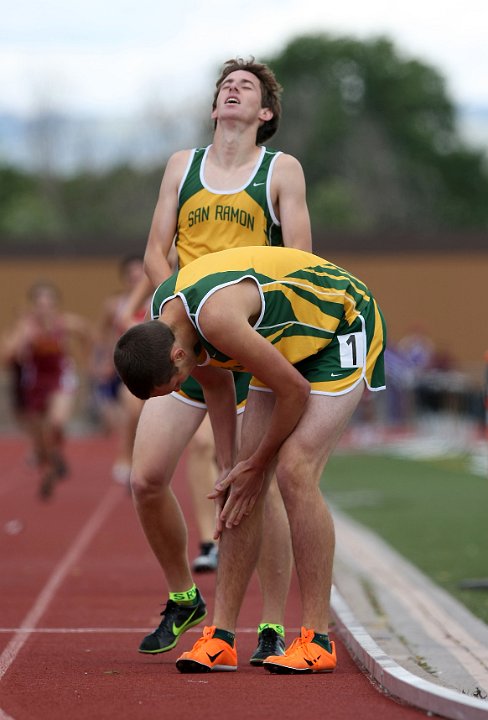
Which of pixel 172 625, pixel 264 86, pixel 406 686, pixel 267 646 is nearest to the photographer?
pixel 406 686

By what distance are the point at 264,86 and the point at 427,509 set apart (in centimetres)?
767

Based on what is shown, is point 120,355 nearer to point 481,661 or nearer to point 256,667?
point 256,667

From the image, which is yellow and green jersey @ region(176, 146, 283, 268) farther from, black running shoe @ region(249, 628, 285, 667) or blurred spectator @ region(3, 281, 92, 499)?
blurred spectator @ region(3, 281, 92, 499)

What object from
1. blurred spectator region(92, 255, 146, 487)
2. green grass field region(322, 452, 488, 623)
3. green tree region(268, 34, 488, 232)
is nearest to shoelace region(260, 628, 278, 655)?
green grass field region(322, 452, 488, 623)

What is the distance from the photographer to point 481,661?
19.8 ft

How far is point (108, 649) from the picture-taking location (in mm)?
6277

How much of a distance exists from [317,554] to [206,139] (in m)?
64.2

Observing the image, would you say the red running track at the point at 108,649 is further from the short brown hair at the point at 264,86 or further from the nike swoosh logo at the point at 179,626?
the short brown hair at the point at 264,86

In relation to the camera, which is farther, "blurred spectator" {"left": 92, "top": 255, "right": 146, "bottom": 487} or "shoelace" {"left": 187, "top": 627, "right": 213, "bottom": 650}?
"blurred spectator" {"left": 92, "top": 255, "right": 146, "bottom": 487}

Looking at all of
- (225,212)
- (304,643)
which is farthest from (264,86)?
(304,643)

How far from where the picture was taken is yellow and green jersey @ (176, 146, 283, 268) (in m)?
6.30

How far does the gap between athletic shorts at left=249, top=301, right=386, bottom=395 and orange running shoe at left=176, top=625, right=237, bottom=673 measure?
3.08 feet

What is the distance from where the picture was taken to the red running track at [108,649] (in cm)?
480

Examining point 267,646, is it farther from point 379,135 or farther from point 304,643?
point 379,135
